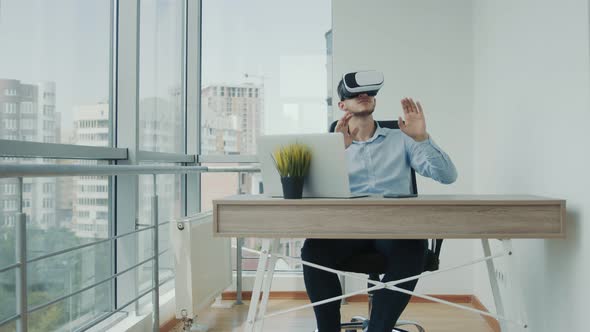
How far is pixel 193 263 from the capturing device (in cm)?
277

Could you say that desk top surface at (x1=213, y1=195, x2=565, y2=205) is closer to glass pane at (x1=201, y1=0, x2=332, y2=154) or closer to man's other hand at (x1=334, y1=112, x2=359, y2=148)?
man's other hand at (x1=334, y1=112, x2=359, y2=148)

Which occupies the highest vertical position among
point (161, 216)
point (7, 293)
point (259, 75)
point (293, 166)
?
point (259, 75)

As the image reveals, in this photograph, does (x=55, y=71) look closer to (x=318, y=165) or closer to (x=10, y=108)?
(x=10, y=108)

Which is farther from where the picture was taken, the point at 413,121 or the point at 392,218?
the point at 413,121

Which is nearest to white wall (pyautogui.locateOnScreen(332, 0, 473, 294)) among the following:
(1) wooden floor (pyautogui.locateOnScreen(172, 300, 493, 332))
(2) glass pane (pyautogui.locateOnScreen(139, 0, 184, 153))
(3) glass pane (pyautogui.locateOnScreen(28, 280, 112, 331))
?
(1) wooden floor (pyautogui.locateOnScreen(172, 300, 493, 332))

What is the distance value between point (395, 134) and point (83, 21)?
132 cm

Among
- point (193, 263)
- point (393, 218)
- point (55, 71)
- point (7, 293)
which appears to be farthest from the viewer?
point (193, 263)

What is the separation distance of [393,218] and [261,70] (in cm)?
224

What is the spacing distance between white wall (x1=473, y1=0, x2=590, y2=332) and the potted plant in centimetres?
83

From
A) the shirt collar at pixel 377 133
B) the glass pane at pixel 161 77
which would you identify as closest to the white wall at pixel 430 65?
the glass pane at pixel 161 77

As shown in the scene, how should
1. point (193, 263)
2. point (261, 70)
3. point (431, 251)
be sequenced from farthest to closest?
1. point (261, 70)
2. point (193, 263)
3. point (431, 251)

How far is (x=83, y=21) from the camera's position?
7.49 feet

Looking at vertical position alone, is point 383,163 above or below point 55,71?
below

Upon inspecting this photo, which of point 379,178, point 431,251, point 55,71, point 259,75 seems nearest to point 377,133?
point 379,178
